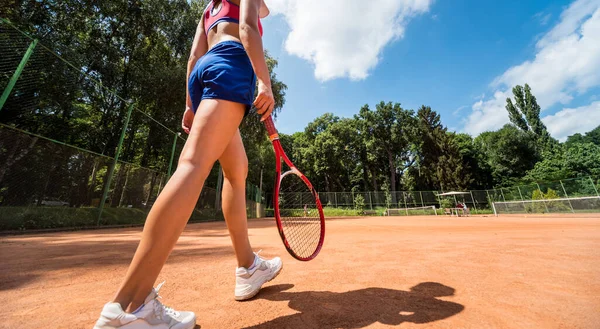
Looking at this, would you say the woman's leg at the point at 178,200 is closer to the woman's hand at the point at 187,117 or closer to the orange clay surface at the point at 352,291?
the orange clay surface at the point at 352,291

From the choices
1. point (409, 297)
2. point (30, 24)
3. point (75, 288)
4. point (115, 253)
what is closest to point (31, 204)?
point (115, 253)

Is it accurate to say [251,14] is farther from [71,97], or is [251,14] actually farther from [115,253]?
[71,97]

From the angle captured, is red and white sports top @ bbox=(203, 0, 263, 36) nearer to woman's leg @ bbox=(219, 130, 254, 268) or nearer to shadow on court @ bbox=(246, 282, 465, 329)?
woman's leg @ bbox=(219, 130, 254, 268)

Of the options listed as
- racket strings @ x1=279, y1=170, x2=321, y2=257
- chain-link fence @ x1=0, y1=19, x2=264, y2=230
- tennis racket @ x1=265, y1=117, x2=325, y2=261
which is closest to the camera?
tennis racket @ x1=265, y1=117, x2=325, y2=261

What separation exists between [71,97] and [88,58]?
6.91 m

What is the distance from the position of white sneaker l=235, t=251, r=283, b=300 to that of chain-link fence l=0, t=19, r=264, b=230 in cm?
553

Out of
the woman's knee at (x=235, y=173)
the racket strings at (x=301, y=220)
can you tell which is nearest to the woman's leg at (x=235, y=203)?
the woman's knee at (x=235, y=173)

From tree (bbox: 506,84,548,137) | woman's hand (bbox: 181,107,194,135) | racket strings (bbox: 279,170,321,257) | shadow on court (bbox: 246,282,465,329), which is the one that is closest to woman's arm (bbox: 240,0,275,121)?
woman's hand (bbox: 181,107,194,135)

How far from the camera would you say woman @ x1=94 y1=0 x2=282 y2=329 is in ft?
3.16

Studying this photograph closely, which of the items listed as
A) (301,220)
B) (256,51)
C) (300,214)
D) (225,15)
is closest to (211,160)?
(256,51)

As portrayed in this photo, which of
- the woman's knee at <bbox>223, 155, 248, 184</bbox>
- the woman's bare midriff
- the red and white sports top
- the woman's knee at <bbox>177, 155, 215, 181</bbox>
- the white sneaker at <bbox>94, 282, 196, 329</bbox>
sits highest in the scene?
the red and white sports top

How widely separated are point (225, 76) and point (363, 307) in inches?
53.8

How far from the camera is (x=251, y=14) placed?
54.8 inches

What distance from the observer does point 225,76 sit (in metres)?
1.31
